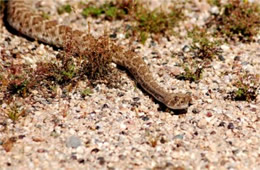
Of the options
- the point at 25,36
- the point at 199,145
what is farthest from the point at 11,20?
the point at 199,145

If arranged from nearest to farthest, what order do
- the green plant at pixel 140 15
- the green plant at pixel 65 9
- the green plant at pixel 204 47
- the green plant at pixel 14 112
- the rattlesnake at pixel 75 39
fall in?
the green plant at pixel 14 112 < the rattlesnake at pixel 75 39 < the green plant at pixel 204 47 < the green plant at pixel 140 15 < the green plant at pixel 65 9

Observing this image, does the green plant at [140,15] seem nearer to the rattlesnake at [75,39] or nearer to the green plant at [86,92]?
the rattlesnake at [75,39]

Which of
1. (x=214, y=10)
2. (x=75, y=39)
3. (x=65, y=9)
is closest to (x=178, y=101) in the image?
(x=75, y=39)

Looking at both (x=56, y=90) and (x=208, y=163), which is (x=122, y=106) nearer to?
A: (x=56, y=90)

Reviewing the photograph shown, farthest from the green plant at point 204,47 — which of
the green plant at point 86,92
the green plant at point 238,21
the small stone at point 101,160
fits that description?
the small stone at point 101,160

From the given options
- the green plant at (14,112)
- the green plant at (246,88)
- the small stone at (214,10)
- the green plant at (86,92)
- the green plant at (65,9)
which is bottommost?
the green plant at (14,112)

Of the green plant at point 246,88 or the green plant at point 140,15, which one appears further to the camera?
the green plant at point 140,15

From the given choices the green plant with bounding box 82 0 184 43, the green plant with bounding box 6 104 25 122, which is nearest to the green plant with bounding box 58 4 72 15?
the green plant with bounding box 82 0 184 43

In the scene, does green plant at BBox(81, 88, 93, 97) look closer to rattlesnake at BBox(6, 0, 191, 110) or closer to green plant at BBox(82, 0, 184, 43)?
rattlesnake at BBox(6, 0, 191, 110)
